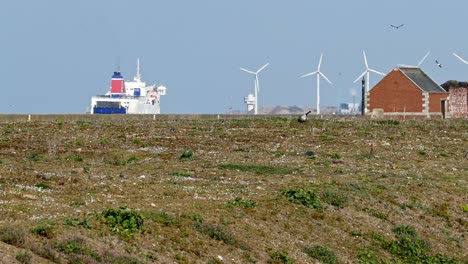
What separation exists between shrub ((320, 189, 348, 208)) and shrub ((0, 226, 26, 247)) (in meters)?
14.3

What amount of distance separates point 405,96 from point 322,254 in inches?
3323

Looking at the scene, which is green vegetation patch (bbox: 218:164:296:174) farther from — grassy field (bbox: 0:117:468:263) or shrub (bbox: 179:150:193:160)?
shrub (bbox: 179:150:193:160)

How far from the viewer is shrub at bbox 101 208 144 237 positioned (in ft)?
81.7

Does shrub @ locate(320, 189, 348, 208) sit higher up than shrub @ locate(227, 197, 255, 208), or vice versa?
shrub @ locate(227, 197, 255, 208)

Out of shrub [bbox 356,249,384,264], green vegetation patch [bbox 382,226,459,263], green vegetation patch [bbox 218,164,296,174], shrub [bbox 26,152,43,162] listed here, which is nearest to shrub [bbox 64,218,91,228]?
shrub [bbox 356,249,384,264]

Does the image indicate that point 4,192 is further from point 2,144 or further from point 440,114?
point 440,114

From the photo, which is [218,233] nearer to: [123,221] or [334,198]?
[123,221]

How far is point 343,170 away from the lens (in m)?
44.5

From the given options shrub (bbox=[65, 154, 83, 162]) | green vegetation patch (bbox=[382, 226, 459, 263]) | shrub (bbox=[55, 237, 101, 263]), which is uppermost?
shrub (bbox=[65, 154, 83, 162])

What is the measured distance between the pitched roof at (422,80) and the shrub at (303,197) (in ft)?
259

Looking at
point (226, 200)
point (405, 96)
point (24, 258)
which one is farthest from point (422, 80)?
point (24, 258)

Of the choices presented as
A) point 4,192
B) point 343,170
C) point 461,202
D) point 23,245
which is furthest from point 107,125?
point 23,245

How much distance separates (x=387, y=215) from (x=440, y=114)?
77934 millimetres

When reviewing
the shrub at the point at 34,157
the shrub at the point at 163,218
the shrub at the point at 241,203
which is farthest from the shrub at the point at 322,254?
the shrub at the point at 34,157
